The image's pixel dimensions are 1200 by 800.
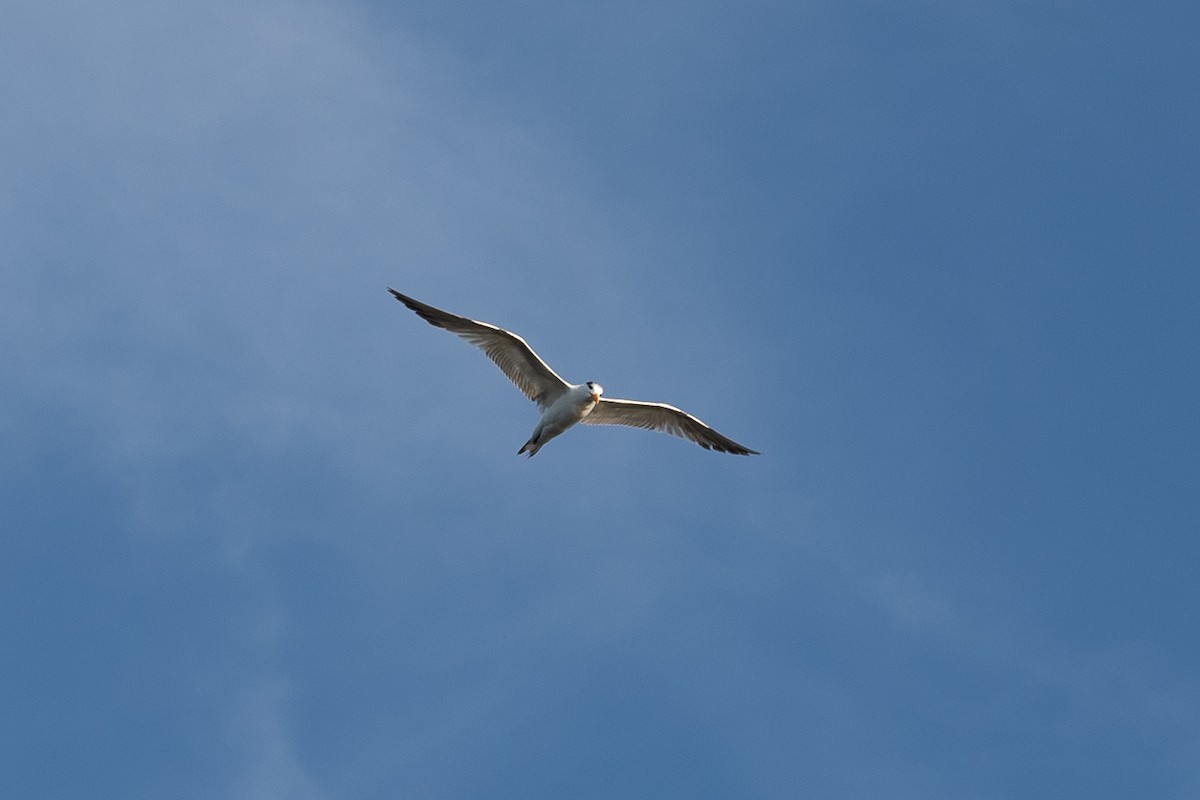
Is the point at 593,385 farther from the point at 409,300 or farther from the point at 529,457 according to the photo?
the point at 409,300

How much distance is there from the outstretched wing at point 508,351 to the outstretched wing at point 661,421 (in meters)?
Result: 1.56

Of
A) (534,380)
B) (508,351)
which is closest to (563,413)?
(534,380)

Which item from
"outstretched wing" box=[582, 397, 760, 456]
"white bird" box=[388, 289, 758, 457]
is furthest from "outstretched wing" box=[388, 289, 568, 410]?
"outstretched wing" box=[582, 397, 760, 456]

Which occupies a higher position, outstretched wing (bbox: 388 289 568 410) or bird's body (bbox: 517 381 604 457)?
outstretched wing (bbox: 388 289 568 410)

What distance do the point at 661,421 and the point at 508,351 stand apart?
548cm

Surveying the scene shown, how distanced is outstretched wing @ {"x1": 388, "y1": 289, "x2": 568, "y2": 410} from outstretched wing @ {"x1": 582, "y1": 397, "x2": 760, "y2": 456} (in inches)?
61.4

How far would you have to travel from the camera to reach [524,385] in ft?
146

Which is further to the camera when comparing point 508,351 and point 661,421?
point 661,421

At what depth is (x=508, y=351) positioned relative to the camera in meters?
43.9

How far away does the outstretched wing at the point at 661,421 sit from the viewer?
45719 millimetres

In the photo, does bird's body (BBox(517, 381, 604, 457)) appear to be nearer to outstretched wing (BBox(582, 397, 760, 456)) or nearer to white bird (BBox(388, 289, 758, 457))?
white bird (BBox(388, 289, 758, 457))

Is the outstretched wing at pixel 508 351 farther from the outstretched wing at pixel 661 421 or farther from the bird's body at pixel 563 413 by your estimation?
the outstretched wing at pixel 661 421

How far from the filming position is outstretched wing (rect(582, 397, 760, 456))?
45719mm

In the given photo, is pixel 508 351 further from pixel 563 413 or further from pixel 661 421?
pixel 661 421
